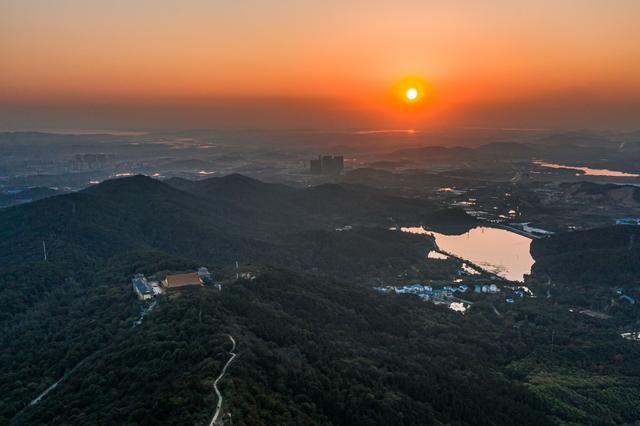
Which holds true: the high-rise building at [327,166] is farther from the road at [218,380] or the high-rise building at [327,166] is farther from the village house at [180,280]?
the road at [218,380]

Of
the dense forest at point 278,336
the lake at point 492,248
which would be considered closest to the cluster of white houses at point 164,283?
the dense forest at point 278,336

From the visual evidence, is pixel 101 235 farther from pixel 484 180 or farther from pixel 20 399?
pixel 484 180

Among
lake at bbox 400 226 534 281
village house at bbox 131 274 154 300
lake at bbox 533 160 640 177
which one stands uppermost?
village house at bbox 131 274 154 300

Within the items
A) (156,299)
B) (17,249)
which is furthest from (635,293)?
(17,249)

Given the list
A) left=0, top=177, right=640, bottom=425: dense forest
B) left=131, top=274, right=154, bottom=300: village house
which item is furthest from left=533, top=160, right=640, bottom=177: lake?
left=131, top=274, right=154, bottom=300: village house

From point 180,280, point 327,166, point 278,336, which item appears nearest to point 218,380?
point 278,336

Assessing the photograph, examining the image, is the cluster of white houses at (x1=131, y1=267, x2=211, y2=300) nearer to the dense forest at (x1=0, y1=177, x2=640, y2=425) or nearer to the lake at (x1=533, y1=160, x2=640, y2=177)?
the dense forest at (x1=0, y1=177, x2=640, y2=425)

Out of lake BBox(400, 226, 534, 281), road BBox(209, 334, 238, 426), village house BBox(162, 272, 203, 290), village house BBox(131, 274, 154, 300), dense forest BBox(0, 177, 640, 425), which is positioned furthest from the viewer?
lake BBox(400, 226, 534, 281)
